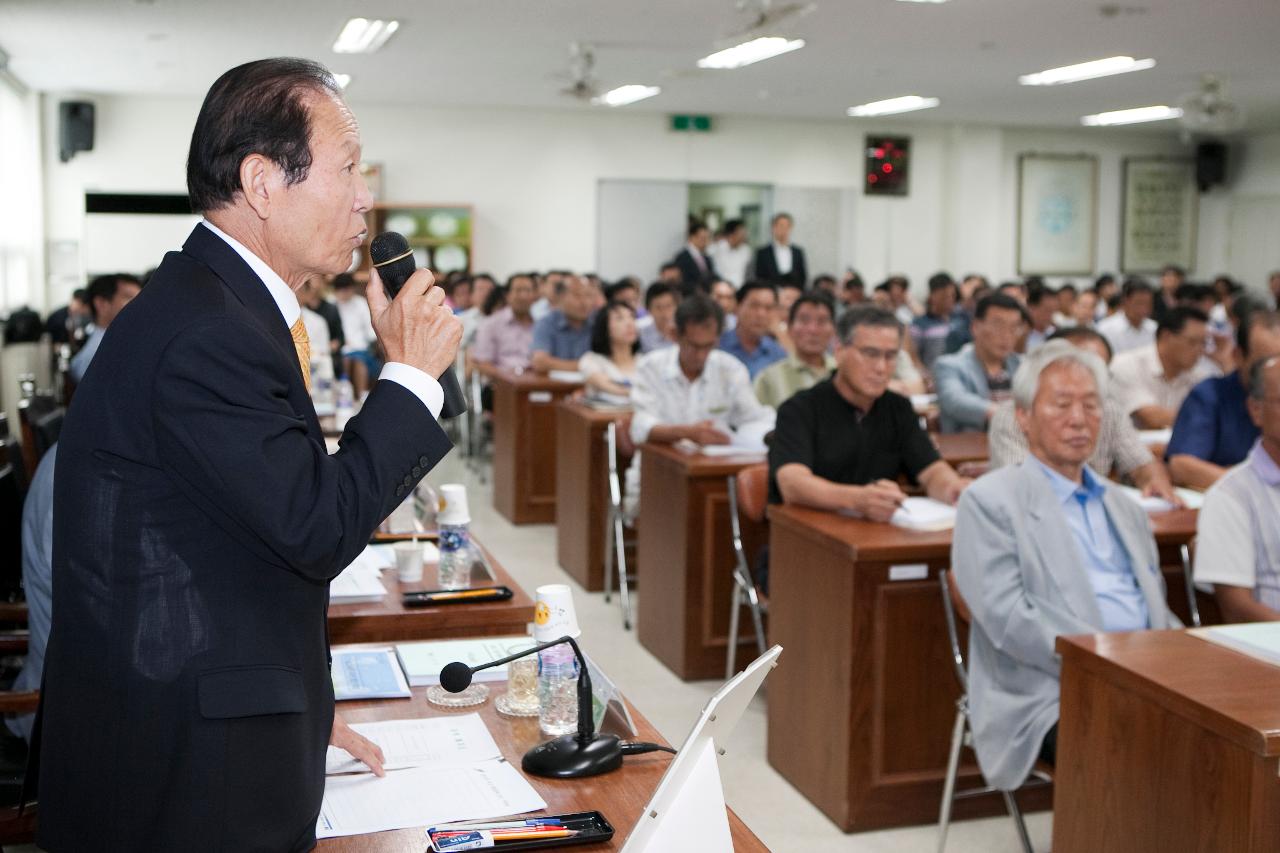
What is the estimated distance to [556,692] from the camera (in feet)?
6.17

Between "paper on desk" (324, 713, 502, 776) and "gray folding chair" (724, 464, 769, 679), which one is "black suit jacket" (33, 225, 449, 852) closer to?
"paper on desk" (324, 713, 502, 776)

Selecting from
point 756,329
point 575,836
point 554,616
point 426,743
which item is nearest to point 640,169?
point 756,329

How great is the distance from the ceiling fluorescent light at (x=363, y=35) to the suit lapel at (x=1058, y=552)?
733 centimetres

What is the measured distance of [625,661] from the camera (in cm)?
491

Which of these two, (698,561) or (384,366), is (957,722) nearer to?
(698,561)

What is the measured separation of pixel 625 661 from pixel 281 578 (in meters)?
3.76

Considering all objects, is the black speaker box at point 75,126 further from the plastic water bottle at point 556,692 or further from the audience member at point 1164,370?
the plastic water bottle at point 556,692

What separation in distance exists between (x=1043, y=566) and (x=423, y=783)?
1698 millimetres

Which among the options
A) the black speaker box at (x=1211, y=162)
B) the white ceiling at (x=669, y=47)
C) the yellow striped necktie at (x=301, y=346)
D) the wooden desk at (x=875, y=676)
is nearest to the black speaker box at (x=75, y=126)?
the white ceiling at (x=669, y=47)

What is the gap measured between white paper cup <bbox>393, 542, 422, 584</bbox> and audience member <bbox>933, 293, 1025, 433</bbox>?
354cm

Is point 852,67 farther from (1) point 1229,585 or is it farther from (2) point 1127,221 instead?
(1) point 1229,585

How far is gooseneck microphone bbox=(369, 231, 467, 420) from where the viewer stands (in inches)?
53.4

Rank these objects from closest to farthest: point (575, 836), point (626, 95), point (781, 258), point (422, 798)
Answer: point (575, 836) → point (422, 798) → point (626, 95) → point (781, 258)

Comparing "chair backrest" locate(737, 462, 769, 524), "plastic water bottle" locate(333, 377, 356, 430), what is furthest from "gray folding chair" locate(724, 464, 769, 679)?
"plastic water bottle" locate(333, 377, 356, 430)
